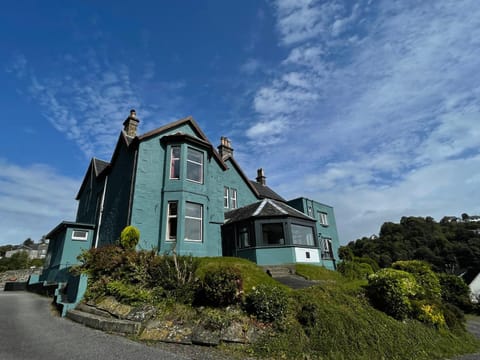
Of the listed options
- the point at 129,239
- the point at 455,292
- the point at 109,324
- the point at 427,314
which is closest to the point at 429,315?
the point at 427,314

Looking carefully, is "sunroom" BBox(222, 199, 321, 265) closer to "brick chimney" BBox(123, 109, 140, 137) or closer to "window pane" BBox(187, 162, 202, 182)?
"window pane" BBox(187, 162, 202, 182)

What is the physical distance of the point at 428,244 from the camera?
7100 centimetres

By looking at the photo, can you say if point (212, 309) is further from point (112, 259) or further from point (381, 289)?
point (381, 289)

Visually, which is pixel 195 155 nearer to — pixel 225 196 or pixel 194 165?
pixel 194 165

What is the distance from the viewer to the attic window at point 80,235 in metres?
17.9

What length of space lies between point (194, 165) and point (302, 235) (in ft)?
29.0

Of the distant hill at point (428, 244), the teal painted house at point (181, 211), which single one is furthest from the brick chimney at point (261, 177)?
the distant hill at point (428, 244)

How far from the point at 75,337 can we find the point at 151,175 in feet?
31.3

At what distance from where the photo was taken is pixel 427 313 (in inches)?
349

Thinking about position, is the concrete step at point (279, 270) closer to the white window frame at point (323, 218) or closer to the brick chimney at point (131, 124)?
the brick chimney at point (131, 124)

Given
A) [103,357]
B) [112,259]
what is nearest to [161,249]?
[112,259]

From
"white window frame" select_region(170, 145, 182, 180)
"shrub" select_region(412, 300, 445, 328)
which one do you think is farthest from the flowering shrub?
"white window frame" select_region(170, 145, 182, 180)

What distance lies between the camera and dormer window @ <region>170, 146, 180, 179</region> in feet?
50.8

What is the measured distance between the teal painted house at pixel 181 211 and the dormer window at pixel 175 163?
6 cm
